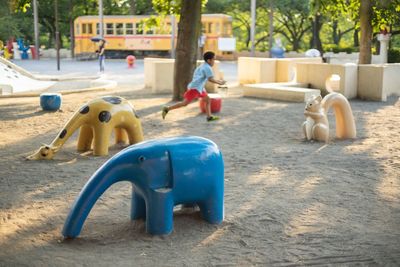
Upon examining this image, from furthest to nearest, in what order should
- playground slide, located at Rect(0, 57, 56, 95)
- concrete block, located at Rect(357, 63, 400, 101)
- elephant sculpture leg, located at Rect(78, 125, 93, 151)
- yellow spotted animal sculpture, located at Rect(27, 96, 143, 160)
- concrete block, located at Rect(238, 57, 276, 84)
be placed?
1. concrete block, located at Rect(238, 57, 276, 84)
2. playground slide, located at Rect(0, 57, 56, 95)
3. concrete block, located at Rect(357, 63, 400, 101)
4. elephant sculpture leg, located at Rect(78, 125, 93, 151)
5. yellow spotted animal sculpture, located at Rect(27, 96, 143, 160)

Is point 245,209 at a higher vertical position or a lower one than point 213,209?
lower

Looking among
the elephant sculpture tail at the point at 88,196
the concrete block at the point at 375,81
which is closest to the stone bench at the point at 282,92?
the concrete block at the point at 375,81

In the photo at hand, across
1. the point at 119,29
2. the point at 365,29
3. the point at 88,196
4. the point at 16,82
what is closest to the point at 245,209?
the point at 88,196

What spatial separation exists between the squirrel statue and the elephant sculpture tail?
5268mm

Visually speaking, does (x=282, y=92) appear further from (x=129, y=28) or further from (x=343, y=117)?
(x=129, y=28)

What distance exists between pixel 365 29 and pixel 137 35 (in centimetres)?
2403

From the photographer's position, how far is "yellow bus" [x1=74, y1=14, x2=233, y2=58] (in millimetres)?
39562

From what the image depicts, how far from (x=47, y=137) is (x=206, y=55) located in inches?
131

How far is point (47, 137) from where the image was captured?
9.77 m

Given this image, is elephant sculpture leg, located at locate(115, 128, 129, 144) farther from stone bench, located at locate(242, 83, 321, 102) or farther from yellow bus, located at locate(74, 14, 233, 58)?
yellow bus, located at locate(74, 14, 233, 58)

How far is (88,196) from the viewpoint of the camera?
468 centimetres

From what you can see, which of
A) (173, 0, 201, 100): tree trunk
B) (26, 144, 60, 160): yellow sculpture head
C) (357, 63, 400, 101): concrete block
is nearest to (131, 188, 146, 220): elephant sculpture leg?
(26, 144, 60, 160): yellow sculpture head

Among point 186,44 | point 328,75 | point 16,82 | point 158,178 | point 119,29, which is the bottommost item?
point 16,82

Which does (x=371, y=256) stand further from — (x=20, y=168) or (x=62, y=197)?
(x=20, y=168)
